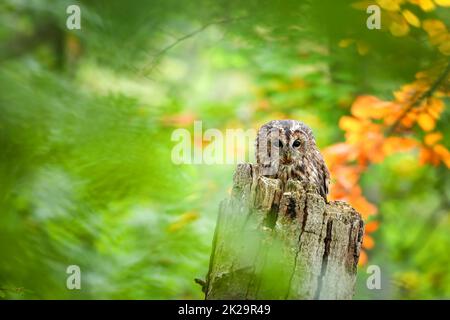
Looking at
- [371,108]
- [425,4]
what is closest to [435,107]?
[371,108]

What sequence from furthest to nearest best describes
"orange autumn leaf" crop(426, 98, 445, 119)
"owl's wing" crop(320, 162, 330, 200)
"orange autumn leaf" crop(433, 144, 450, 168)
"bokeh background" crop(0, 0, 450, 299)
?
1. "orange autumn leaf" crop(433, 144, 450, 168)
2. "orange autumn leaf" crop(426, 98, 445, 119)
3. "owl's wing" crop(320, 162, 330, 200)
4. "bokeh background" crop(0, 0, 450, 299)

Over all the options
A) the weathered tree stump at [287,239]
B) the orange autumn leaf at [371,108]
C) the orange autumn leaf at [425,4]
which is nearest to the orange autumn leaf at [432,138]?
the orange autumn leaf at [371,108]

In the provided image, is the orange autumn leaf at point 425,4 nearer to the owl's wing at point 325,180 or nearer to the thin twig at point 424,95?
the thin twig at point 424,95

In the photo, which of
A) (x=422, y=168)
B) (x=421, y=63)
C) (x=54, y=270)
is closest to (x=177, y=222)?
(x=54, y=270)

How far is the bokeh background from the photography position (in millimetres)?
1168

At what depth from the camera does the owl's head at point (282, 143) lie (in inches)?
121

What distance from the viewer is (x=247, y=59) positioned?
18.6 ft

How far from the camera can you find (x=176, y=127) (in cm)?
520

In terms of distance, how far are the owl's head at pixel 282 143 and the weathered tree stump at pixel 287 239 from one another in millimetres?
710

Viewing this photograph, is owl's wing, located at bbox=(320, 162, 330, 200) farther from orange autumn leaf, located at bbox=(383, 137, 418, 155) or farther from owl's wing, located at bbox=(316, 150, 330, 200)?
orange autumn leaf, located at bbox=(383, 137, 418, 155)

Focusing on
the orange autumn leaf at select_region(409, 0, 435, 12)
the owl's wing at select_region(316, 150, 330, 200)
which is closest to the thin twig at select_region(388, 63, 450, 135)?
the orange autumn leaf at select_region(409, 0, 435, 12)

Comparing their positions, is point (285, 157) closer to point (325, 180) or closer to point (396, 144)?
point (325, 180)

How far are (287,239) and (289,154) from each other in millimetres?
955
